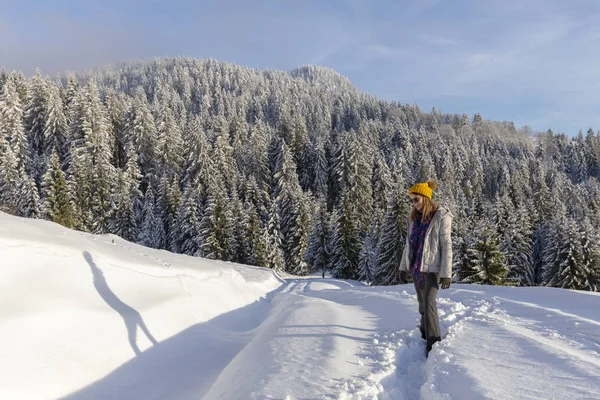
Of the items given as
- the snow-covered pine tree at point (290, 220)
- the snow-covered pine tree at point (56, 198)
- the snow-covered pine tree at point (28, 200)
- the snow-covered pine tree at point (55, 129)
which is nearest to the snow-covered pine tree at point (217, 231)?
the snow-covered pine tree at point (290, 220)

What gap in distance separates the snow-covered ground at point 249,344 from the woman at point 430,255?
14.2 inches

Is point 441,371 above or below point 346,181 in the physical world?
below

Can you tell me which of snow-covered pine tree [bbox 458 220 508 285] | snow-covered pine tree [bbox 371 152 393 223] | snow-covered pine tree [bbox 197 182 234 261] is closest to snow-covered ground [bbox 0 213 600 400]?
snow-covered pine tree [bbox 458 220 508 285]

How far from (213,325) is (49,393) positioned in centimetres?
408

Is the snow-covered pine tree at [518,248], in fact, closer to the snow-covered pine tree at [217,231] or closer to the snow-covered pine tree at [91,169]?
the snow-covered pine tree at [217,231]

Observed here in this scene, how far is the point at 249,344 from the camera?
6176 millimetres

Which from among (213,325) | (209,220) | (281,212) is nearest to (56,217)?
(209,220)

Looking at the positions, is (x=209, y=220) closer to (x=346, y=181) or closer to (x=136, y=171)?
(x=136, y=171)

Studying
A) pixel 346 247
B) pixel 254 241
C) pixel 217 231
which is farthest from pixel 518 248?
pixel 217 231

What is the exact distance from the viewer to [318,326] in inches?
239

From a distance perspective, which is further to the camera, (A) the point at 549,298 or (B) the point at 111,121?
(B) the point at 111,121

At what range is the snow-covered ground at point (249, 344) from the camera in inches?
151

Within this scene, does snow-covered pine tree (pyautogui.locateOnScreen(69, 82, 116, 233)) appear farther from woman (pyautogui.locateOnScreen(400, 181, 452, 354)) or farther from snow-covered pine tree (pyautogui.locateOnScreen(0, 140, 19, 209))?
woman (pyautogui.locateOnScreen(400, 181, 452, 354))

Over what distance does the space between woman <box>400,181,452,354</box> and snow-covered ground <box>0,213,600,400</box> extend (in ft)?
1.19
